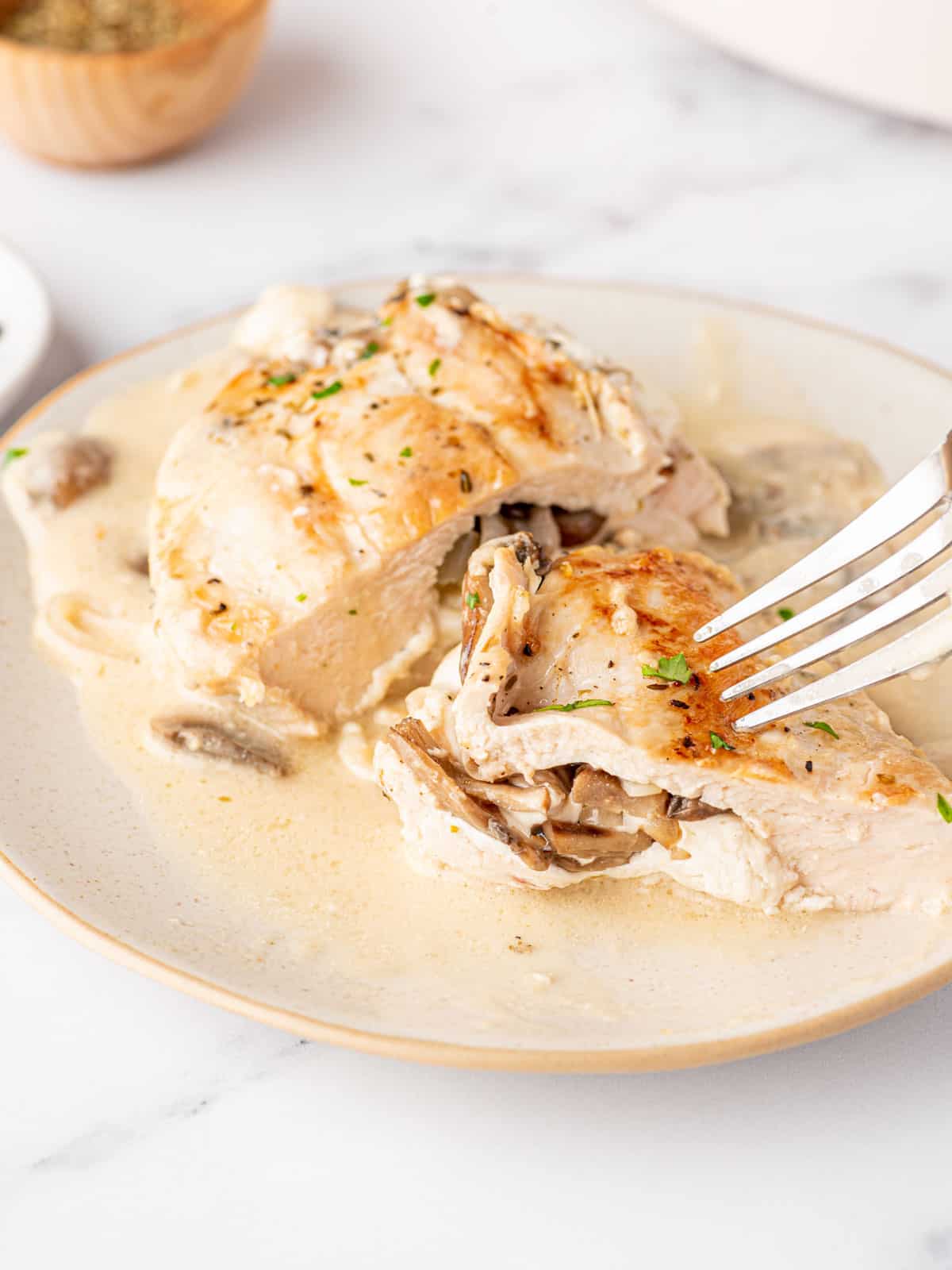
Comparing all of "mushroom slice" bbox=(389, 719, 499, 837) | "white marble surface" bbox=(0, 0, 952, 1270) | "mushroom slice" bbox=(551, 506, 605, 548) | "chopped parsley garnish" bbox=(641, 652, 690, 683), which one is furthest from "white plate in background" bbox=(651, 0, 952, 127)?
"white marble surface" bbox=(0, 0, 952, 1270)

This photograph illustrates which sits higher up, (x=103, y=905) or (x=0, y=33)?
(x=0, y=33)

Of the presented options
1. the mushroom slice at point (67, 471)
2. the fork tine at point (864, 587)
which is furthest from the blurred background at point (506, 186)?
the fork tine at point (864, 587)

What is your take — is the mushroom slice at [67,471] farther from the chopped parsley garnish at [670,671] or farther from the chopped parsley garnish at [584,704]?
the chopped parsley garnish at [670,671]

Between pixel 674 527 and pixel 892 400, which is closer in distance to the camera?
pixel 674 527

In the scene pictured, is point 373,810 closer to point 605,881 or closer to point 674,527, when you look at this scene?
point 605,881

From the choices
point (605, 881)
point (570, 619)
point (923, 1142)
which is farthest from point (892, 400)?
point (923, 1142)

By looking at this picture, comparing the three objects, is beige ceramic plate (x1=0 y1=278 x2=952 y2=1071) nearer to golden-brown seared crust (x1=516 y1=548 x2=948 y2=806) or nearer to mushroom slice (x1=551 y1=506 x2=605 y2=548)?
golden-brown seared crust (x1=516 y1=548 x2=948 y2=806)

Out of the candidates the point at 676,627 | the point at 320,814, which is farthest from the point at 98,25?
the point at 676,627
